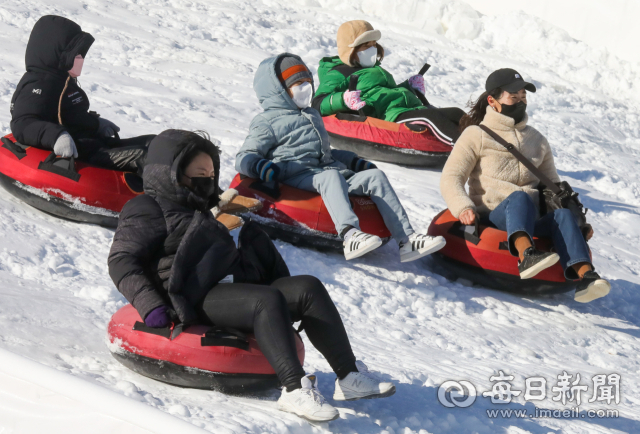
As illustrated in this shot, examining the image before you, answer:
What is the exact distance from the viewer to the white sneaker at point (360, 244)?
4301 mm

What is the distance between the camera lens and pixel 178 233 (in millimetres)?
2805

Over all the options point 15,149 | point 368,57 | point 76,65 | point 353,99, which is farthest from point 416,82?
point 15,149

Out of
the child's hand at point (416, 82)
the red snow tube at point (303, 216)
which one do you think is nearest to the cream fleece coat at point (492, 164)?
the red snow tube at point (303, 216)

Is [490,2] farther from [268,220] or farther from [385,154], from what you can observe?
[268,220]

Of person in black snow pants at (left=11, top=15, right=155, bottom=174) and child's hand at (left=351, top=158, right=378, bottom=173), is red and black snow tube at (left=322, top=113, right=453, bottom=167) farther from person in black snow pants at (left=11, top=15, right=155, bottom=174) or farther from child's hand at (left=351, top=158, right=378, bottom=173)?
person in black snow pants at (left=11, top=15, right=155, bottom=174)

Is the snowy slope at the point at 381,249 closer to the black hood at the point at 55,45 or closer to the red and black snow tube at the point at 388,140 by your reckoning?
the red and black snow tube at the point at 388,140

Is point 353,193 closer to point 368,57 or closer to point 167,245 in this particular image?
point 167,245

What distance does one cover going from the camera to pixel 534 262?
14.0ft

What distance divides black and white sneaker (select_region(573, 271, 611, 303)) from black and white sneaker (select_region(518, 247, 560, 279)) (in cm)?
25

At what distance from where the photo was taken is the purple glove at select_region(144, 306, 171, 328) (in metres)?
2.71

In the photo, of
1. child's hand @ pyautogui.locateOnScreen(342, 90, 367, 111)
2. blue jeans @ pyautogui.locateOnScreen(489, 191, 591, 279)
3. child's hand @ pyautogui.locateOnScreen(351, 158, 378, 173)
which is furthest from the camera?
child's hand @ pyautogui.locateOnScreen(342, 90, 367, 111)

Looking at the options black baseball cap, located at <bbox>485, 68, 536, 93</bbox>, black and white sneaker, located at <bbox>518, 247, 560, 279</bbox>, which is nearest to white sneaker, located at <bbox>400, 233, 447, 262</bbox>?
black and white sneaker, located at <bbox>518, 247, 560, 279</bbox>

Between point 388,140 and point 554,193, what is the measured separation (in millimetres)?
2369

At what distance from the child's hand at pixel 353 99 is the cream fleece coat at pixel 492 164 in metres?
1.87
